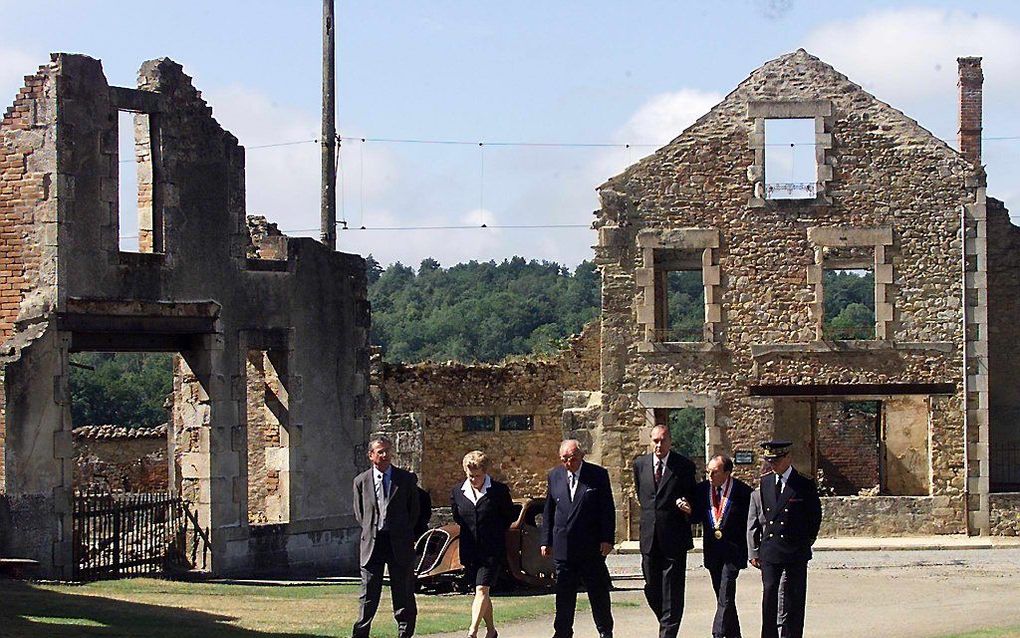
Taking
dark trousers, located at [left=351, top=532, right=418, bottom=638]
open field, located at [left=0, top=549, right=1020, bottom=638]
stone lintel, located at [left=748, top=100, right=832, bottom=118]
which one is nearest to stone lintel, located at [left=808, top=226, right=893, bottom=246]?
stone lintel, located at [left=748, top=100, right=832, bottom=118]

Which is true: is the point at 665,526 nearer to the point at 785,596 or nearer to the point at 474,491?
the point at 785,596

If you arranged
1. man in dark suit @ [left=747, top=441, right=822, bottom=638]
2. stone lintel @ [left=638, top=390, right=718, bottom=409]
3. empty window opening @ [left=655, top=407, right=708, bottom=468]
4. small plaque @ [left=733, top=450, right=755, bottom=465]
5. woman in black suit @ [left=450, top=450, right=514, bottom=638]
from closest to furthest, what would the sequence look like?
man in dark suit @ [left=747, top=441, right=822, bottom=638], woman in black suit @ [left=450, top=450, right=514, bottom=638], small plaque @ [left=733, top=450, right=755, bottom=465], stone lintel @ [left=638, top=390, right=718, bottom=409], empty window opening @ [left=655, top=407, right=708, bottom=468]

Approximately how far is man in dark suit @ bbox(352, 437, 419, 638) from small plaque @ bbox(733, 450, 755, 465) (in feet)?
53.5

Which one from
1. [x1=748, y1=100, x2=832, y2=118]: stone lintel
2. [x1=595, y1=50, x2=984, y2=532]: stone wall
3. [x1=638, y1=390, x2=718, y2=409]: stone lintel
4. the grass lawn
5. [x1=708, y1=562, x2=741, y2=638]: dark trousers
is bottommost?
the grass lawn

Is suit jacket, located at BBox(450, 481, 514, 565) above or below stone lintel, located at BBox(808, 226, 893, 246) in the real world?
below

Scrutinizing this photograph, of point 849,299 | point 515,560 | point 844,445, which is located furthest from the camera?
point 849,299

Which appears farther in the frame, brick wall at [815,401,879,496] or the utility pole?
brick wall at [815,401,879,496]

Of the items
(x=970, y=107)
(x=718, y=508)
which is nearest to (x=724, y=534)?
(x=718, y=508)

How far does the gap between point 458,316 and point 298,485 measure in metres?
54.5

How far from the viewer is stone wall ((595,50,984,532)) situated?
29.5m

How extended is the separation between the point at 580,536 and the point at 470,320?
62.7 m

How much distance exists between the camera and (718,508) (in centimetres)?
1347

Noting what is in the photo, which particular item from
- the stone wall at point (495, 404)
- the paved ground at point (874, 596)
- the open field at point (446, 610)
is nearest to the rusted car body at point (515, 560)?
the open field at point (446, 610)

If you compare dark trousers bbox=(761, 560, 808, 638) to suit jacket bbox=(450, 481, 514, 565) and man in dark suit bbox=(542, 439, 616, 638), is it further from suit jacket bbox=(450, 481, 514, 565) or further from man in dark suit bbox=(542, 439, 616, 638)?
suit jacket bbox=(450, 481, 514, 565)
